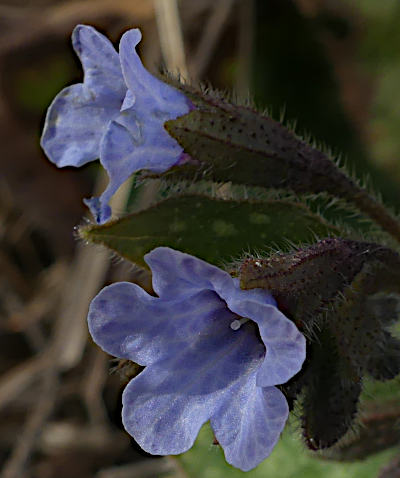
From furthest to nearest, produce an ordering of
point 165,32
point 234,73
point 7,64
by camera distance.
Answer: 1. point 7,64
2. point 234,73
3. point 165,32

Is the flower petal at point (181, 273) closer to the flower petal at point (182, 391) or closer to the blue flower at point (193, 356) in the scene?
the blue flower at point (193, 356)

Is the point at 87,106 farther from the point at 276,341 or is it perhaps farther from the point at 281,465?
the point at 281,465

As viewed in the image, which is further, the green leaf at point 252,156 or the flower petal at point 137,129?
the green leaf at point 252,156

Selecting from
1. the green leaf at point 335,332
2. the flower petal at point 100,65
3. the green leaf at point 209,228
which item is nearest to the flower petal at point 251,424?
the green leaf at point 335,332

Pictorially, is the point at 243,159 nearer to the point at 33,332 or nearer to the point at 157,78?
the point at 157,78

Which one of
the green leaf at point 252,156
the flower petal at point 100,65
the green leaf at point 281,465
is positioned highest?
the flower petal at point 100,65

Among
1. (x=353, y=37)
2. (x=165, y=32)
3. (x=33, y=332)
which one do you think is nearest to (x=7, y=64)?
(x=165, y=32)

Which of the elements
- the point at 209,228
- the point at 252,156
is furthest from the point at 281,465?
the point at 252,156
